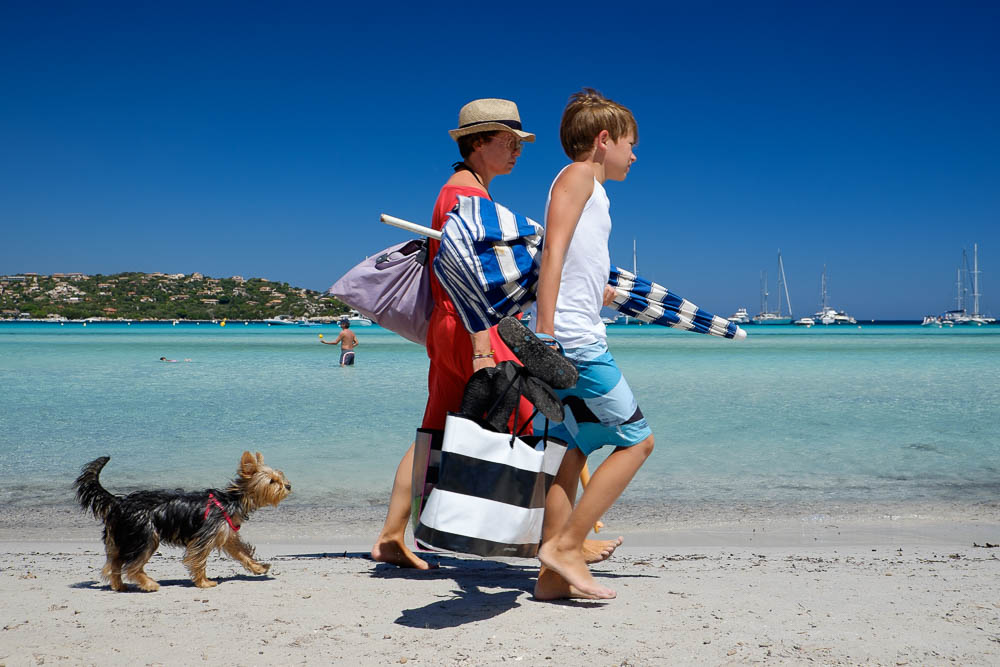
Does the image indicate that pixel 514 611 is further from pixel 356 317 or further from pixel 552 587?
pixel 356 317

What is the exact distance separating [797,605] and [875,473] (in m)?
4.44

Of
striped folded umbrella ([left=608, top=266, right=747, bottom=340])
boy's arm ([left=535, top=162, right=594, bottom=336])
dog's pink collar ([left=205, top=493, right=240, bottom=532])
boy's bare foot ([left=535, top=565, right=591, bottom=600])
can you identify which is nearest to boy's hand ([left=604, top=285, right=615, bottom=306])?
striped folded umbrella ([left=608, top=266, right=747, bottom=340])

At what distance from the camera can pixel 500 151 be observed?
3.24m

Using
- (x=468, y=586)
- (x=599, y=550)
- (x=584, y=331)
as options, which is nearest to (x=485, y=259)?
(x=584, y=331)

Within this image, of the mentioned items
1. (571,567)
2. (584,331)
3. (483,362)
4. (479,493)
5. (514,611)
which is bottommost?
(514,611)

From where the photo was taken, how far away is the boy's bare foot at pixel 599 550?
354 cm

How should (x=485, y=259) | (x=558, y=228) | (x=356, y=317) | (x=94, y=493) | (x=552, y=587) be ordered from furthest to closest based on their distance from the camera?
(x=356, y=317) < (x=94, y=493) < (x=552, y=587) < (x=485, y=259) < (x=558, y=228)

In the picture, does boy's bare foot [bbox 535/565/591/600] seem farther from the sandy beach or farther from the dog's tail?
the dog's tail

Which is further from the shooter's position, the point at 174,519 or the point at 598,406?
the point at 174,519

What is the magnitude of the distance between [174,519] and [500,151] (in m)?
2.17

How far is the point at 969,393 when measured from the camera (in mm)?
14445

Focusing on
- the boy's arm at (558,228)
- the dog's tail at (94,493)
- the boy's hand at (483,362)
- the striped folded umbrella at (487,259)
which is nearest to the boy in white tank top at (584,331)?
the boy's arm at (558,228)

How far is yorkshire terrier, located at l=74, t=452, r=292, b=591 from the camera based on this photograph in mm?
3289

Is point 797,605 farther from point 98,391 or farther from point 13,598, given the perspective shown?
point 98,391
